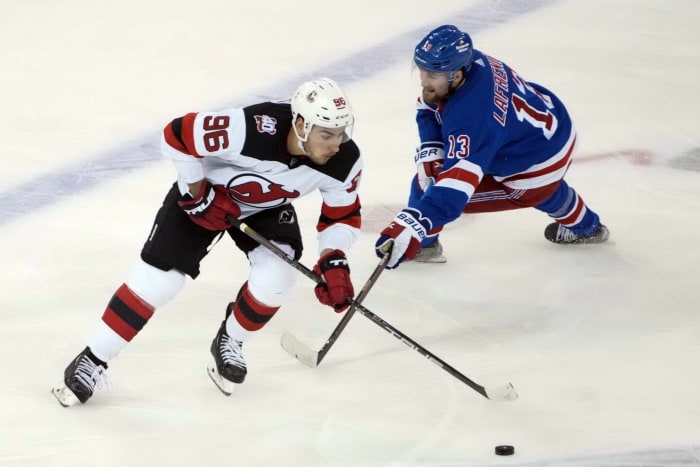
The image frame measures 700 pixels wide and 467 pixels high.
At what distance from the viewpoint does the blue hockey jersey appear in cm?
350

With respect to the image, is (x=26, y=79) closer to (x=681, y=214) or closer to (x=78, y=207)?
(x=78, y=207)

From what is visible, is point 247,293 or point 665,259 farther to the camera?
point 665,259

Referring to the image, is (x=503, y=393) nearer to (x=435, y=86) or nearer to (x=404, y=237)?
(x=404, y=237)

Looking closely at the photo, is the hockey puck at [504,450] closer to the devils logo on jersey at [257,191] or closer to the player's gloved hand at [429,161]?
the devils logo on jersey at [257,191]

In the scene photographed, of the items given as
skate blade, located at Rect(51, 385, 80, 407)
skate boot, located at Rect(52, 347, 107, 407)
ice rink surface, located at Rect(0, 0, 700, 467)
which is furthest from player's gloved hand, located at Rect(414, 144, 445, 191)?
skate blade, located at Rect(51, 385, 80, 407)

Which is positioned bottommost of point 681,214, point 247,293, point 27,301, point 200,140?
point 681,214

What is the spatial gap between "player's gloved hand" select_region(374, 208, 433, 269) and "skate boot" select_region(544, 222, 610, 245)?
100 centimetres

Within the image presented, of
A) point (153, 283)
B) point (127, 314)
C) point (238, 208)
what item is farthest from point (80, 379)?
point (238, 208)

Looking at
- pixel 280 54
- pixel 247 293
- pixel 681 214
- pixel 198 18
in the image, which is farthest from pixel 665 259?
pixel 198 18

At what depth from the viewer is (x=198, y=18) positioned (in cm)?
615

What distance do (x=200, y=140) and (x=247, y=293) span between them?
476 mm

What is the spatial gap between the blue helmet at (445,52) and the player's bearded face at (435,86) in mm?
20

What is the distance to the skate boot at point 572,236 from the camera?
14.1 ft

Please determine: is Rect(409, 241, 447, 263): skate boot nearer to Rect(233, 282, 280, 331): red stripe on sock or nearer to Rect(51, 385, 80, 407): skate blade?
Rect(233, 282, 280, 331): red stripe on sock
